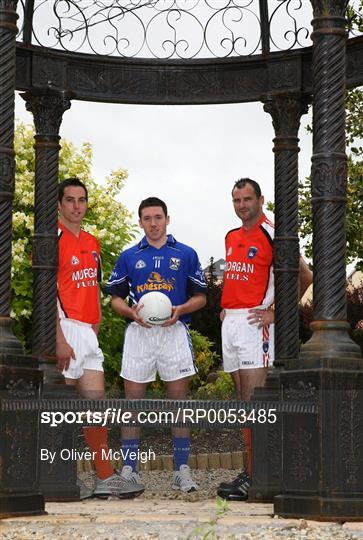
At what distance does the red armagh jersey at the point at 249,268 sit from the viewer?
949 cm

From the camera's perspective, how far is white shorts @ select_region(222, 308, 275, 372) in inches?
369

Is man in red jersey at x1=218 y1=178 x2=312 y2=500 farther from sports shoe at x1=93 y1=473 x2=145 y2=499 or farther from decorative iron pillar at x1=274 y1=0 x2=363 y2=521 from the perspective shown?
decorative iron pillar at x1=274 y1=0 x2=363 y2=521

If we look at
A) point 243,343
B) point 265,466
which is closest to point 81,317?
point 243,343

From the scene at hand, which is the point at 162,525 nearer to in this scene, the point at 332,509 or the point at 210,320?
the point at 332,509

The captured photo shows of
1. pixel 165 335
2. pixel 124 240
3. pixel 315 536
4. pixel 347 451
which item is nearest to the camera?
pixel 315 536

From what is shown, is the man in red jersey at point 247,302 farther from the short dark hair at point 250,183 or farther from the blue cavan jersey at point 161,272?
the blue cavan jersey at point 161,272

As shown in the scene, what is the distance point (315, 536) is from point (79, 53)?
210 inches

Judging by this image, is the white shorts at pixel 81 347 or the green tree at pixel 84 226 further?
the green tree at pixel 84 226

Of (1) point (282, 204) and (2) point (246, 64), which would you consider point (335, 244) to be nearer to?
(1) point (282, 204)

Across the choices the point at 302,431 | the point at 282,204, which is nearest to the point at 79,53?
the point at 282,204

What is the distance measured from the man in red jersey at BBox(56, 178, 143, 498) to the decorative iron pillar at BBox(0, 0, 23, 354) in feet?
5.88

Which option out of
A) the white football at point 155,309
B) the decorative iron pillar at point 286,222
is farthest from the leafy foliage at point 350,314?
the white football at point 155,309

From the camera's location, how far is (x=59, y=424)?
7.91m

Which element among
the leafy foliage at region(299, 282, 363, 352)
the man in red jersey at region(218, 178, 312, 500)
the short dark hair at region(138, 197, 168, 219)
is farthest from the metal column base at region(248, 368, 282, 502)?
the leafy foliage at region(299, 282, 363, 352)
